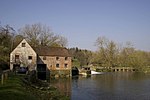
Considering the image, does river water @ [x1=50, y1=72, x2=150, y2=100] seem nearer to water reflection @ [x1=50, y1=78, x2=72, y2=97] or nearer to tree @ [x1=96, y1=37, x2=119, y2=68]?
water reflection @ [x1=50, y1=78, x2=72, y2=97]

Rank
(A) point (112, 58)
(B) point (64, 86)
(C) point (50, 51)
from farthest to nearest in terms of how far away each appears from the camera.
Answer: (A) point (112, 58) < (C) point (50, 51) < (B) point (64, 86)

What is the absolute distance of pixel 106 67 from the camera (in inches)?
4176

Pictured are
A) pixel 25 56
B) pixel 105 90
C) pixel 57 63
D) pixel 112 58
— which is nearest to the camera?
pixel 105 90

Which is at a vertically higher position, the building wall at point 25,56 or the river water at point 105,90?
Answer: the building wall at point 25,56

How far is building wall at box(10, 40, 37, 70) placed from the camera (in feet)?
213

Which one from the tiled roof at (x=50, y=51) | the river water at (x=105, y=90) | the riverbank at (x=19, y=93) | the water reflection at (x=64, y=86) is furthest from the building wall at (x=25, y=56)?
the riverbank at (x=19, y=93)

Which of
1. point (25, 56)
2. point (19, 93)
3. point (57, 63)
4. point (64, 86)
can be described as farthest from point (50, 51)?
point (19, 93)

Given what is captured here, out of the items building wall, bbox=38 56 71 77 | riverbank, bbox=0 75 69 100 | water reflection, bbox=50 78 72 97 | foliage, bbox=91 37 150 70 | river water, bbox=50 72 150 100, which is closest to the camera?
riverbank, bbox=0 75 69 100

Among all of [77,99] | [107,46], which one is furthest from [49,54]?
[107,46]

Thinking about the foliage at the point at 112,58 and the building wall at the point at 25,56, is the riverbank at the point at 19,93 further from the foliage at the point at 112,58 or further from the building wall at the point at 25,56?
the foliage at the point at 112,58

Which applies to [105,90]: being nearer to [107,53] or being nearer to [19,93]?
[19,93]

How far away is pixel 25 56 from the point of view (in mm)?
65438

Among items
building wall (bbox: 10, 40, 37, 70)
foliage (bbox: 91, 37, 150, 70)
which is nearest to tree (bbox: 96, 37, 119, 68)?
foliage (bbox: 91, 37, 150, 70)

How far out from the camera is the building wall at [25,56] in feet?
213
